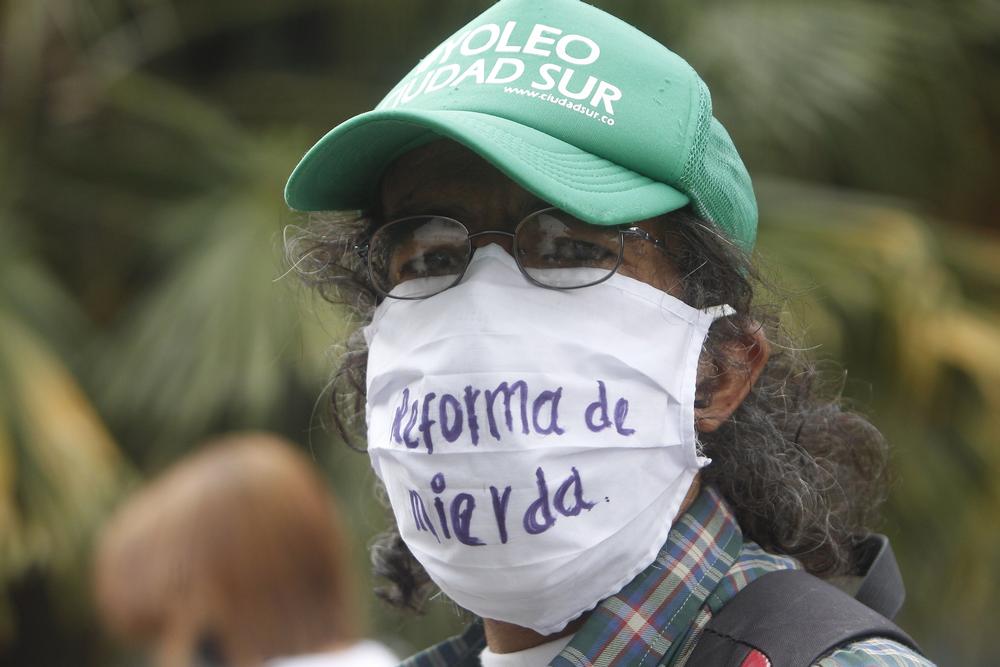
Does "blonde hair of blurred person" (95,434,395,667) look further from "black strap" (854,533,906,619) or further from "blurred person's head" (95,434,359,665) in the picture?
"black strap" (854,533,906,619)

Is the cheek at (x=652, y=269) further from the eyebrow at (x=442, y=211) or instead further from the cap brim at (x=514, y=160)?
the eyebrow at (x=442, y=211)

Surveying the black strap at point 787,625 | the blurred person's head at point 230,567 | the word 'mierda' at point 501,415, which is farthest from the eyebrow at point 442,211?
the blurred person's head at point 230,567

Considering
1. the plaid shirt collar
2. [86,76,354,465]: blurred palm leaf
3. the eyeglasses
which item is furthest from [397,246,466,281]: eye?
[86,76,354,465]: blurred palm leaf

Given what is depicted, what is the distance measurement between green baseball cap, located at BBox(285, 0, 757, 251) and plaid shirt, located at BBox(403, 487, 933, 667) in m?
0.40

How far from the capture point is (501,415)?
1.46 metres

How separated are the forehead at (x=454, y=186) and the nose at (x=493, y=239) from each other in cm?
3

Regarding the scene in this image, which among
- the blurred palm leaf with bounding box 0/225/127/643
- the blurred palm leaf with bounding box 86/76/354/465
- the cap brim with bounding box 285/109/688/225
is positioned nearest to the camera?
the cap brim with bounding box 285/109/688/225

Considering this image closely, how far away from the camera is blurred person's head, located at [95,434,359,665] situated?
2.68 meters

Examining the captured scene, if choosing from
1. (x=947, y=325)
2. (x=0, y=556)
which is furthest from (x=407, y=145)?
(x=947, y=325)

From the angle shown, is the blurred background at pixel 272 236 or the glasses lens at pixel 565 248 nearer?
the glasses lens at pixel 565 248

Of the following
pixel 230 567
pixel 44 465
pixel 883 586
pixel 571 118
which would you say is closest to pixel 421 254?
pixel 571 118

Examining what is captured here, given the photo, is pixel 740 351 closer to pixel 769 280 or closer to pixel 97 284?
pixel 769 280

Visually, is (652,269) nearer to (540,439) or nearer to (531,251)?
(531,251)

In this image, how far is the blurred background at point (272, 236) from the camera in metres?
4.14
